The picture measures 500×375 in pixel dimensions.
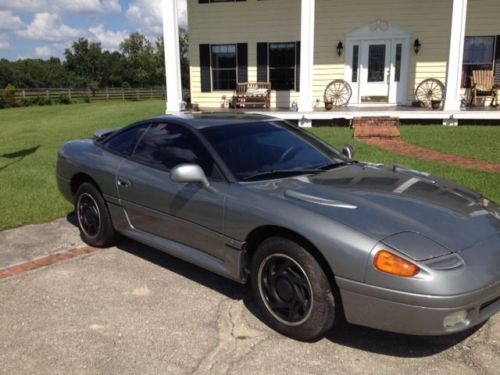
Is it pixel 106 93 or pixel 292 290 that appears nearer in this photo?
pixel 292 290

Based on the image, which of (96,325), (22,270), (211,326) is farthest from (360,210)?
(22,270)

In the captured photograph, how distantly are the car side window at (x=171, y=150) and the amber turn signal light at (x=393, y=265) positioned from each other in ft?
4.66

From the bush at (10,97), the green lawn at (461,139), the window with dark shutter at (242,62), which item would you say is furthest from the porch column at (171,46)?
the bush at (10,97)

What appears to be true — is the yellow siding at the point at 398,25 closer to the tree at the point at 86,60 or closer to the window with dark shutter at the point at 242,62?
the window with dark shutter at the point at 242,62

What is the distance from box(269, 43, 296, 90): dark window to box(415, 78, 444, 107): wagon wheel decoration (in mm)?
4089

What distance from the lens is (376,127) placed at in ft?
40.3

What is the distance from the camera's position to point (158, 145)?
4289 millimetres

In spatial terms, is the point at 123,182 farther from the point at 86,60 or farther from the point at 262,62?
the point at 86,60

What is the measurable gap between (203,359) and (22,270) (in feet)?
7.72

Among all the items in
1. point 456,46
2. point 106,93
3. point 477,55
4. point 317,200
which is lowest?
point 106,93

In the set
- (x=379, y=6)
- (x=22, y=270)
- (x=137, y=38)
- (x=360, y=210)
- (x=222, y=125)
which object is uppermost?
(x=137, y=38)

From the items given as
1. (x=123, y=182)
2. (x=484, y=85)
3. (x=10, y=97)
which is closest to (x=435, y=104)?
(x=484, y=85)

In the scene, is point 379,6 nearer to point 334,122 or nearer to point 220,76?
point 334,122

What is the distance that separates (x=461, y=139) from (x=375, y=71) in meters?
5.28
